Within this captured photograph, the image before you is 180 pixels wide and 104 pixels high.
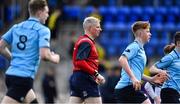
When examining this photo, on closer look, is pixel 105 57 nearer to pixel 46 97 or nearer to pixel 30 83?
pixel 46 97

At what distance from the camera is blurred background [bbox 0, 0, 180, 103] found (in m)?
22.7

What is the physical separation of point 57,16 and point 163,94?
32.7ft

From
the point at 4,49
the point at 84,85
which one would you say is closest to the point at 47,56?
the point at 4,49

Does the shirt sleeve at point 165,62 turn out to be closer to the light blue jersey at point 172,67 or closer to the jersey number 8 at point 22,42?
the light blue jersey at point 172,67

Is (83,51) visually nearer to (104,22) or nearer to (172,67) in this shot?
(172,67)

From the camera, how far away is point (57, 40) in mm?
22766

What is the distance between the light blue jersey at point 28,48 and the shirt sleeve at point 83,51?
123 centimetres

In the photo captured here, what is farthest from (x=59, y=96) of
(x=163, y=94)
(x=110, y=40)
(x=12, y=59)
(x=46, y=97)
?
(x=12, y=59)

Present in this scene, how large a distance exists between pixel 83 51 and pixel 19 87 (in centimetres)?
155

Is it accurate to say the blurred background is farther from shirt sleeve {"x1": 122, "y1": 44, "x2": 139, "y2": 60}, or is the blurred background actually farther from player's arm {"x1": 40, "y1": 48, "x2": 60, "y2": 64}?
player's arm {"x1": 40, "y1": 48, "x2": 60, "y2": 64}

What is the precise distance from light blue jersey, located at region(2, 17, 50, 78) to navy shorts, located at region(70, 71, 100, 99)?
1323 mm

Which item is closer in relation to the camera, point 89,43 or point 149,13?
point 89,43

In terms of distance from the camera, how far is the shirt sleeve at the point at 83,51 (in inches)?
476

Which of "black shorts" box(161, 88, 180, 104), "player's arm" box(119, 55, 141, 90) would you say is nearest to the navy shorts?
"player's arm" box(119, 55, 141, 90)
